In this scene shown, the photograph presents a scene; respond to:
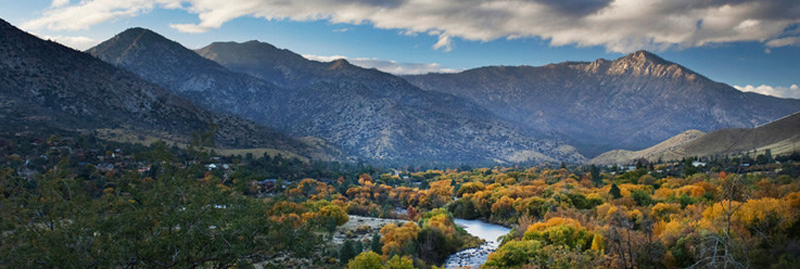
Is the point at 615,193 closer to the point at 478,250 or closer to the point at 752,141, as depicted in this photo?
the point at 478,250

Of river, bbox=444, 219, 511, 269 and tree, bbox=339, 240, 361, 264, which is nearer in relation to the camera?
tree, bbox=339, 240, 361, 264

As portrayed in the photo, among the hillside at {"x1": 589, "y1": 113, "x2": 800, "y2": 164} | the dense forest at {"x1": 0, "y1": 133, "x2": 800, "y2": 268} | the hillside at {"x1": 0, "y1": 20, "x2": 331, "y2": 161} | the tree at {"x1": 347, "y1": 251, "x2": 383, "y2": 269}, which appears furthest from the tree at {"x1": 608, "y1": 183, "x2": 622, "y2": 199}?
the hillside at {"x1": 0, "y1": 20, "x2": 331, "y2": 161}

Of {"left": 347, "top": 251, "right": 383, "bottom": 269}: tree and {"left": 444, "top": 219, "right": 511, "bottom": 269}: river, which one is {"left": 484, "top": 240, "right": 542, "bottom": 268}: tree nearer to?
{"left": 444, "top": 219, "right": 511, "bottom": 269}: river

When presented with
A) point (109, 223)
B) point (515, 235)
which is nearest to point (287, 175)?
point (515, 235)

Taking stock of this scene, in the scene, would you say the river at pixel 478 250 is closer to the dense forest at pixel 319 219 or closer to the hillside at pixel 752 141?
the dense forest at pixel 319 219

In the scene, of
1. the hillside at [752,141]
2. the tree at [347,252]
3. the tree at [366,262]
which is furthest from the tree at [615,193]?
the tree at [366,262]
